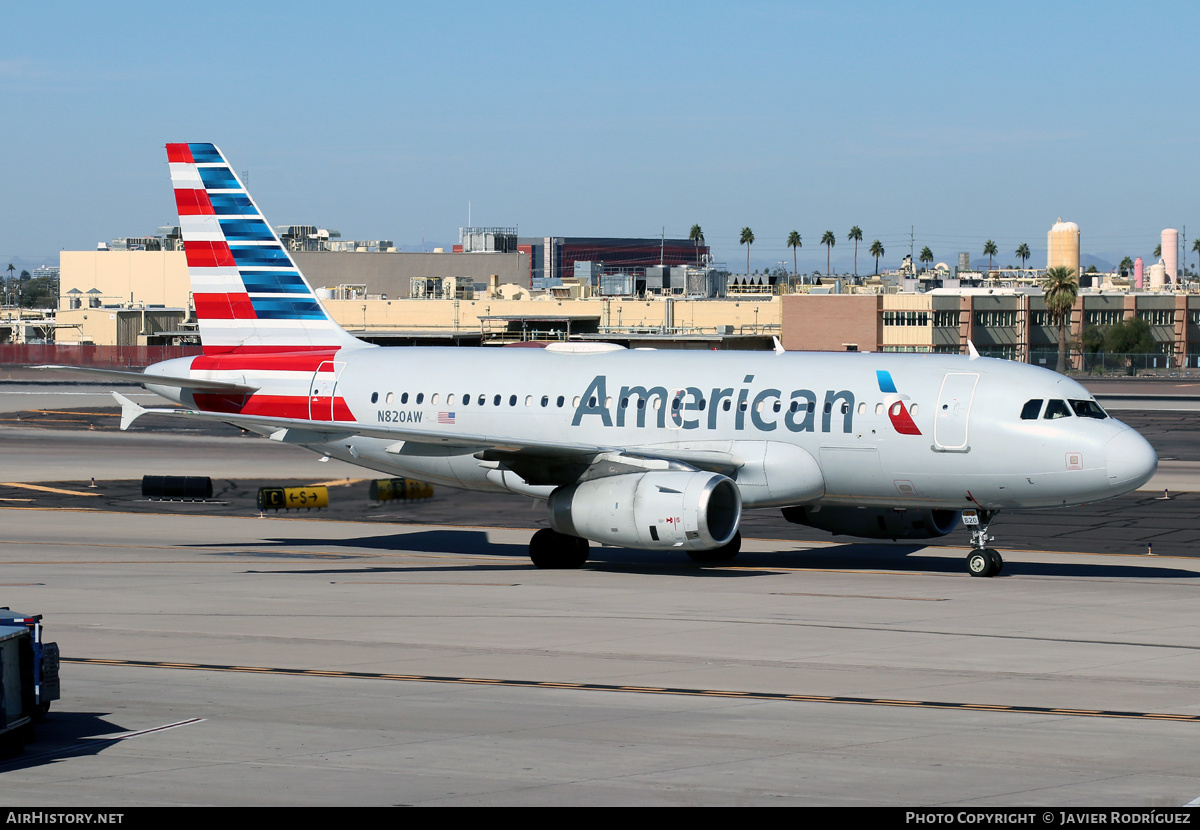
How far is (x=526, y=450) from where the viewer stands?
33375 millimetres

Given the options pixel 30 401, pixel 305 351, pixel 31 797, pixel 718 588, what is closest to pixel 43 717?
pixel 31 797

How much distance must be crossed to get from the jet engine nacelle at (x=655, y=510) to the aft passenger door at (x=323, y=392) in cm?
872

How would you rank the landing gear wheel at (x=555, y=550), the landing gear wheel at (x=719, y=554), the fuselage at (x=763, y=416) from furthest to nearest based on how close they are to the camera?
the landing gear wheel at (x=719, y=554)
the landing gear wheel at (x=555, y=550)
the fuselage at (x=763, y=416)

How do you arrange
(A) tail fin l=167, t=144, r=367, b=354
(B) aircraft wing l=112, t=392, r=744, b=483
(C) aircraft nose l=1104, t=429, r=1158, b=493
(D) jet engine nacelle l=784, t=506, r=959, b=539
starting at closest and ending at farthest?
1. (C) aircraft nose l=1104, t=429, r=1158, b=493
2. (B) aircraft wing l=112, t=392, r=744, b=483
3. (D) jet engine nacelle l=784, t=506, r=959, b=539
4. (A) tail fin l=167, t=144, r=367, b=354

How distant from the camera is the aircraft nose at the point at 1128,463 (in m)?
30.7

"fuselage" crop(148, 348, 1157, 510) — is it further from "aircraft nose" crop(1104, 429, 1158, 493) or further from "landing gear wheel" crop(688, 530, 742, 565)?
"landing gear wheel" crop(688, 530, 742, 565)

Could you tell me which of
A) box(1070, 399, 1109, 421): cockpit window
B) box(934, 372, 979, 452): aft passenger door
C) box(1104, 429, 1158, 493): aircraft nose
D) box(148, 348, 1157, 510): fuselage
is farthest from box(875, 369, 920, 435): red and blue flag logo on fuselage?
box(1104, 429, 1158, 493): aircraft nose

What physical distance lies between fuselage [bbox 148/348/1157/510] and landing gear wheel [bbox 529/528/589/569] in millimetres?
1254

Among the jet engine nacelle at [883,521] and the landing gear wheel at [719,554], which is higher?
the jet engine nacelle at [883,521]

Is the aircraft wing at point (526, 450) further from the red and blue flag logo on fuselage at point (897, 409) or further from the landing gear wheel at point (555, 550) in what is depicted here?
the red and blue flag logo on fuselage at point (897, 409)

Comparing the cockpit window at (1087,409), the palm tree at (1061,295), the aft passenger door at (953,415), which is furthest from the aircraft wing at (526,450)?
the palm tree at (1061,295)

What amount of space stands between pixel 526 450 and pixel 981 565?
1035 centimetres

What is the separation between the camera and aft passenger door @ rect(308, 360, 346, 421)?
1537 inches

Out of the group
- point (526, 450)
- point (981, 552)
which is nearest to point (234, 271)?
point (526, 450)
